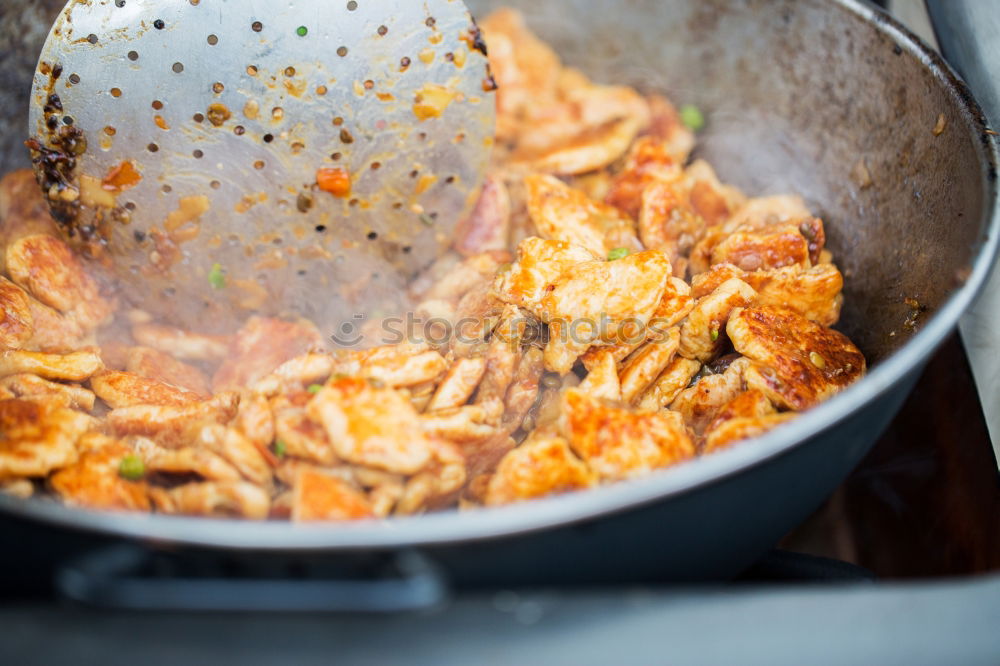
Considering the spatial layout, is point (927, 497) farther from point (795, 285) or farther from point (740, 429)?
point (740, 429)

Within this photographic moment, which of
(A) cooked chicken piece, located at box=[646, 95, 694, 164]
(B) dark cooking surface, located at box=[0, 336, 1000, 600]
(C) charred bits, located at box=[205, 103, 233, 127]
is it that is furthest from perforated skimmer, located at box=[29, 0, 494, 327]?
(B) dark cooking surface, located at box=[0, 336, 1000, 600]

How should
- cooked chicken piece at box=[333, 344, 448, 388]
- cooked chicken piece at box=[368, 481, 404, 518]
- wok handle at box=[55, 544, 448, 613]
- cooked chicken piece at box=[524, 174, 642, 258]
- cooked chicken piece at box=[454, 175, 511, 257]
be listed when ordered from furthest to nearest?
1. cooked chicken piece at box=[454, 175, 511, 257]
2. cooked chicken piece at box=[524, 174, 642, 258]
3. cooked chicken piece at box=[333, 344, 448, 388]
4. cooked chicken piece at box=[368, 481, 404, 518]
5. wok handle at box=[55, 544, 448, 613]

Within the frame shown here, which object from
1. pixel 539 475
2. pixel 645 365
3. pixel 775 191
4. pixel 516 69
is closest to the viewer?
pixel 539 475

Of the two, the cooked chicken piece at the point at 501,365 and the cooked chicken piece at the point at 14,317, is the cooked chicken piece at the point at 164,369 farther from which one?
the cooked chicken piece at the point at 501,365

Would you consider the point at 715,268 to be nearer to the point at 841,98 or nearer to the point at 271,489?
the point at 841,98

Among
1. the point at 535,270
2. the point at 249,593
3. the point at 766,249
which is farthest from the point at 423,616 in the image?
the point at 766,249

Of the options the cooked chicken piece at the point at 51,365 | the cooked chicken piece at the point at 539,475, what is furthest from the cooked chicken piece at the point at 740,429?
the cooked chicken piece at the point at 51,365

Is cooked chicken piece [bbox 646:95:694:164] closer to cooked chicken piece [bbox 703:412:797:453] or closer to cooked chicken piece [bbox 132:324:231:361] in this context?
cooked chicken piece [bbox 703:412:797:453]
